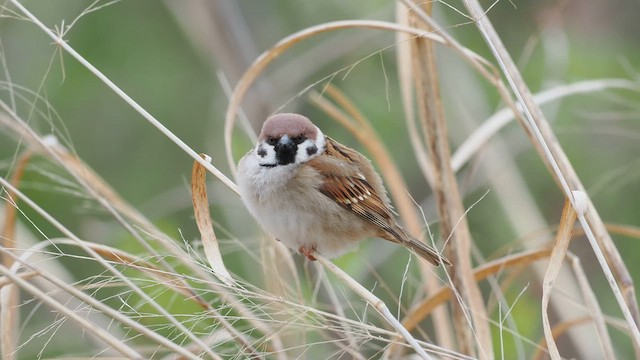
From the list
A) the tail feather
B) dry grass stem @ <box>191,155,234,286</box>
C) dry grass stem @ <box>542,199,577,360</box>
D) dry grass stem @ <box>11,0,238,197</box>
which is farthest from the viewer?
the tail feather

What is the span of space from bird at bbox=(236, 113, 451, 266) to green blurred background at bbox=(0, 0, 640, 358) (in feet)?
2.46

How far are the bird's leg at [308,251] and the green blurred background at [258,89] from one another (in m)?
0.83

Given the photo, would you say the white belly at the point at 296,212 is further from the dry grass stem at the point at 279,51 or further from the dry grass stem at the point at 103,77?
the dry grass stem at the point at 103,77

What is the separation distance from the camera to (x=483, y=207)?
13.7 ft

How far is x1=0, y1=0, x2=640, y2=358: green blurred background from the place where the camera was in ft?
12.8

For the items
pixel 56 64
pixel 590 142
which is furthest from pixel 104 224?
pixel 590 142

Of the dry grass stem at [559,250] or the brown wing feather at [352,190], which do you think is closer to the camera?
the dry grass stem at [559,250]

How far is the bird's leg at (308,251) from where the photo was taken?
2.57 meters

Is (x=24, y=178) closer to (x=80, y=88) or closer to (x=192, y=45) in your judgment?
(x=80, y=88)

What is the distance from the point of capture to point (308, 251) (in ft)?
8.50

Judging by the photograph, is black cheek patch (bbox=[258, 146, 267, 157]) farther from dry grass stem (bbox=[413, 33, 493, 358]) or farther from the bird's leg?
dry grass stem (bbox=[413, 33, 493, 358])

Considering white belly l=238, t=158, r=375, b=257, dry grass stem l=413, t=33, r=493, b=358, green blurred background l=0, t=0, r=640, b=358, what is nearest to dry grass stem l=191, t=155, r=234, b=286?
white belly l=238, t=158, r=375, b=257

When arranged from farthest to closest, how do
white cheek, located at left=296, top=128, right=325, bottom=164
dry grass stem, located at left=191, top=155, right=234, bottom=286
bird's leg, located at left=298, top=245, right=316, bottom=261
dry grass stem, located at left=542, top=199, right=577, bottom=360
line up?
white cheek, located at left=296, top=128, right=325, bottom=164 → bird's leg, located at left=298, top=245, right=316, bottom=261 → dry grass stem, located at left=191, top=155, right=234, bottom=286 → dry grass stem, located at left=542, top=199, right=577, bottom=360

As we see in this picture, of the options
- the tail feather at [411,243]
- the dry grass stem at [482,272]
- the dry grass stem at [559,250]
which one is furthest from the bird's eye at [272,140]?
the dry grass stem at [559,250]
